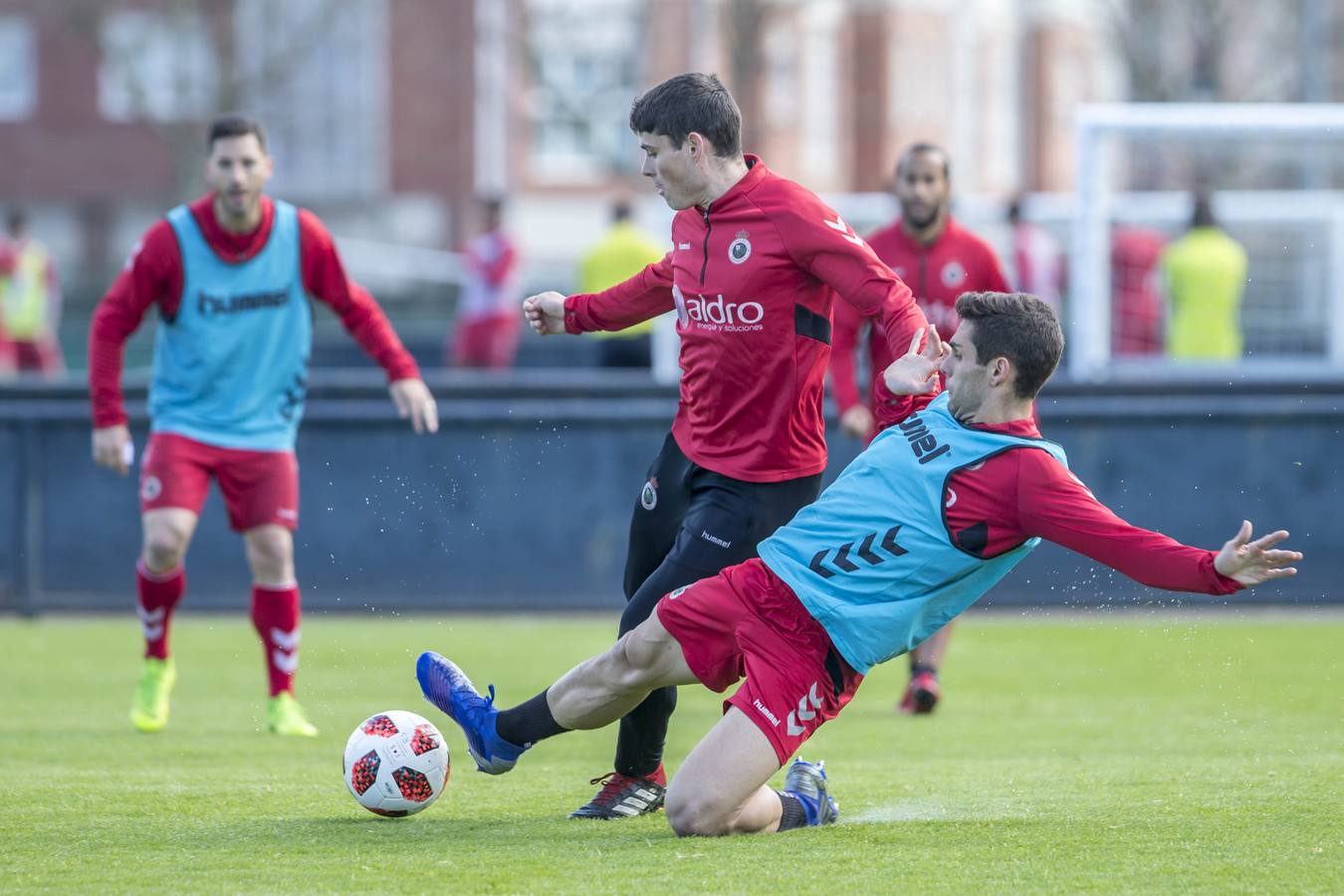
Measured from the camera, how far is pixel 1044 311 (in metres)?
5.59

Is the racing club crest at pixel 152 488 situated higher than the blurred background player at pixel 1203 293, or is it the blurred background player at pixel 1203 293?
the blurred background player at pixel 1203 293

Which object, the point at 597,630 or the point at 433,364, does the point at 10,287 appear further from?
the point at 597,630

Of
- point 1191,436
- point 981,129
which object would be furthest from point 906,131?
point 1191,436

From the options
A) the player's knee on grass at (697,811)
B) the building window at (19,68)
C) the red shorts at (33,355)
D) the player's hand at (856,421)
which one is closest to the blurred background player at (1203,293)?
the player's hand at (856,421)

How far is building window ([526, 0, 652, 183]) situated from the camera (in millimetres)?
34531

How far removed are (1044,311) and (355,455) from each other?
7.64m

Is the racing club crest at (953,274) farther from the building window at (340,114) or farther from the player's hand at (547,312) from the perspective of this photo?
the building window at (340,114)

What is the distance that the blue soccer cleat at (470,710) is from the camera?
6.00 m

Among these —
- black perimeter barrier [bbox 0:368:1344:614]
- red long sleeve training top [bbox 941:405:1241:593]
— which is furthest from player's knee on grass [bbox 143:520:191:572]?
red long sleeve training top [bbox 941:405:1241:593]

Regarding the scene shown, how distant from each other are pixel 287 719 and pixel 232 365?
4.97 feet

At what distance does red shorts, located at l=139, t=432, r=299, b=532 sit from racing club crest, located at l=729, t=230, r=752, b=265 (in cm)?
305

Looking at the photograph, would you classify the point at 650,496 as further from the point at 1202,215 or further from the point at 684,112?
the point at 1202,215

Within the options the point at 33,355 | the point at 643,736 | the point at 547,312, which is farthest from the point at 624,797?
the point at 33,355

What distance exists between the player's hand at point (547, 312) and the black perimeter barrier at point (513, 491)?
5.65 metres
